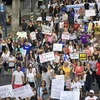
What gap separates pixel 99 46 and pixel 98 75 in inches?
166

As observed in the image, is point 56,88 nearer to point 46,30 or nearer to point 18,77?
point 18,77

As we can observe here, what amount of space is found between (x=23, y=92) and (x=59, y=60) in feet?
14.3

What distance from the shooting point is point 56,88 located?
16.4 meters

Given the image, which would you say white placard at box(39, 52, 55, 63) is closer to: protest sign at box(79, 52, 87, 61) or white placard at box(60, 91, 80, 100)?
protest sign at box(79, 52, 87, 61)

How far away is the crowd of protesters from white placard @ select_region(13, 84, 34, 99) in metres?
0.20

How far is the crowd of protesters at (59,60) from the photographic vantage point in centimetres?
1723

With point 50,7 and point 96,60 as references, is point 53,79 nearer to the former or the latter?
point 96,60

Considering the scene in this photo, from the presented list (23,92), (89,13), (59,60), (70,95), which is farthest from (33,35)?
(70,95)

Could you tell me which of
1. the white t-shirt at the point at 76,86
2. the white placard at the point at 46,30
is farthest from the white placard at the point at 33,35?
the white t-shirt at the point at 76,86

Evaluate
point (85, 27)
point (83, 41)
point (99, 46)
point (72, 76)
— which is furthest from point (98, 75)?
point (85, 27)

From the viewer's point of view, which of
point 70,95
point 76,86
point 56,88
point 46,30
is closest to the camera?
point 70,95

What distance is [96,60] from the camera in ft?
63.2

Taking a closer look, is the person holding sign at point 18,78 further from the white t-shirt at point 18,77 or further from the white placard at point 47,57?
the white placard at point 47,57

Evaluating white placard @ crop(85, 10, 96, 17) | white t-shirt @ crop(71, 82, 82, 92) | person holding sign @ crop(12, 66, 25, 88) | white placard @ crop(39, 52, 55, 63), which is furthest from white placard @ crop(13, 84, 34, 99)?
white placard @ crop(85, 10, 96, 17)
